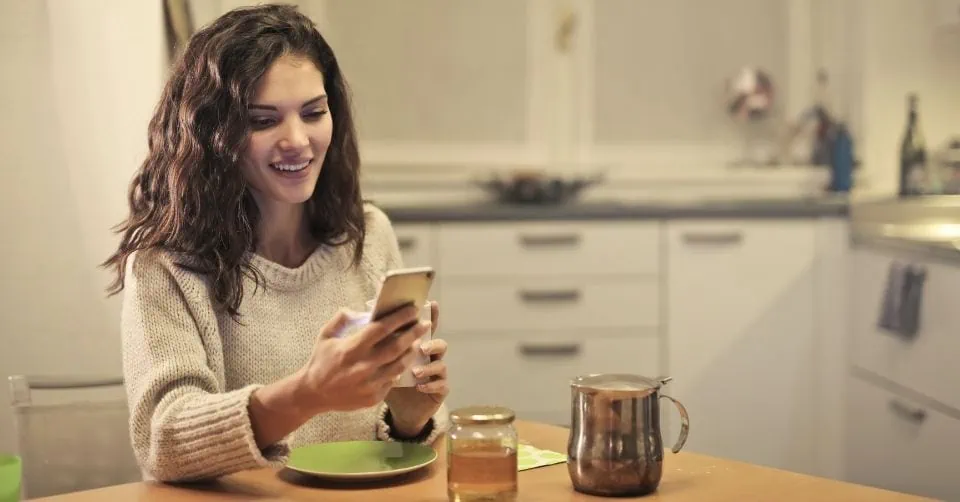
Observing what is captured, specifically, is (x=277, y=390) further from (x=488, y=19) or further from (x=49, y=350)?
(x=488, y=19)

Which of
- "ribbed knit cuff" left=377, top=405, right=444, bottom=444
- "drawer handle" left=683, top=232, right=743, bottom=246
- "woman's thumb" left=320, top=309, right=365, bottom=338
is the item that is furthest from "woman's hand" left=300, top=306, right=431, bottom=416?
"drawer handle" left=683, top=232, right=743, bottom=246

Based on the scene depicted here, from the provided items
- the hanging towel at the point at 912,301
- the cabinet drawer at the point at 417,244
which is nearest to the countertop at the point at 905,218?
the hanging towel at the point at 912,301

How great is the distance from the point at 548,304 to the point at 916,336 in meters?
1.02

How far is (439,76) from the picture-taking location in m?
3.87

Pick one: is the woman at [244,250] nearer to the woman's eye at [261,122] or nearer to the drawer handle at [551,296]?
the woman's eye at [261,122]

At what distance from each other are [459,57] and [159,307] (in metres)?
2.51

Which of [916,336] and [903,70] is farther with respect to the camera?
[903,70]

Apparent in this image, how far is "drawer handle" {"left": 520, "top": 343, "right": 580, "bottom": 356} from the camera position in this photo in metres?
3.38

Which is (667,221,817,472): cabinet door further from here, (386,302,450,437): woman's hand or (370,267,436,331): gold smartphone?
(370,267,436,331): gold smartphone

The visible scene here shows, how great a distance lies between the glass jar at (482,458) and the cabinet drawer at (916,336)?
1.92 meters

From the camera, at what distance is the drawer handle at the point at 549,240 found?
3.37 meters

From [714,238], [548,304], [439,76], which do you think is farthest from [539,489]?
[439,76]

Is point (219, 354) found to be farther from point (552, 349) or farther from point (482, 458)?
point (552, 349)

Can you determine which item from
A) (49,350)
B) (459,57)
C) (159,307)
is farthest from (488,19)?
(159,307)
